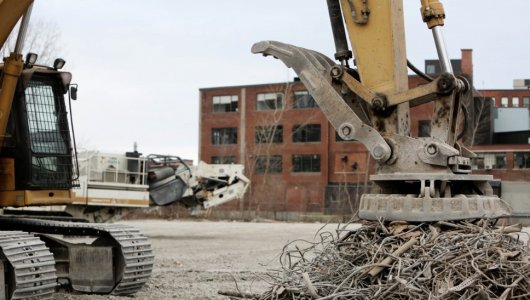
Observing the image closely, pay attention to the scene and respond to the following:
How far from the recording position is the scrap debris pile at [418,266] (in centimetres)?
440

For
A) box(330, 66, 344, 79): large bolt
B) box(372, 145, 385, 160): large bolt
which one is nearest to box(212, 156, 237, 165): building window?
box(330, 66, 344, 79): large bolt

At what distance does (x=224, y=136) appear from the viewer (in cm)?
6044

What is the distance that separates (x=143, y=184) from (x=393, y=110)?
51.0ft

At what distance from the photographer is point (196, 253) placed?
52.7 feet

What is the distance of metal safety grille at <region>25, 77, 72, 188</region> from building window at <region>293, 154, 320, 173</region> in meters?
46.7

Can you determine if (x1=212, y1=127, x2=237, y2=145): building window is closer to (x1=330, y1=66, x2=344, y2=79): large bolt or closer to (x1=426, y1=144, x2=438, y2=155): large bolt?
(x1=330, y1=66, x2=344, y2=79): large bolt

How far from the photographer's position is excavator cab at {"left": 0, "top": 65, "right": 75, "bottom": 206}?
8281 millimetres

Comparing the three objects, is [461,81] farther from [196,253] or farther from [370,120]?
[196,253]

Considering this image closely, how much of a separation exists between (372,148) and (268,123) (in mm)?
51199

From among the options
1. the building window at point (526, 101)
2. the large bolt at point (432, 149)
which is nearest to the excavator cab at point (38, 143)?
the large bolt at point (432, 149)

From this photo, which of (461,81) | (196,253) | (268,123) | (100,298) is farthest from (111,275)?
(268,123)

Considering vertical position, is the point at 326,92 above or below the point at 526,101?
below

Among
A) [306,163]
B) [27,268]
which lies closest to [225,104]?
[306,163]

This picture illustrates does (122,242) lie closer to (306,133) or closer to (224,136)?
(306,133)
